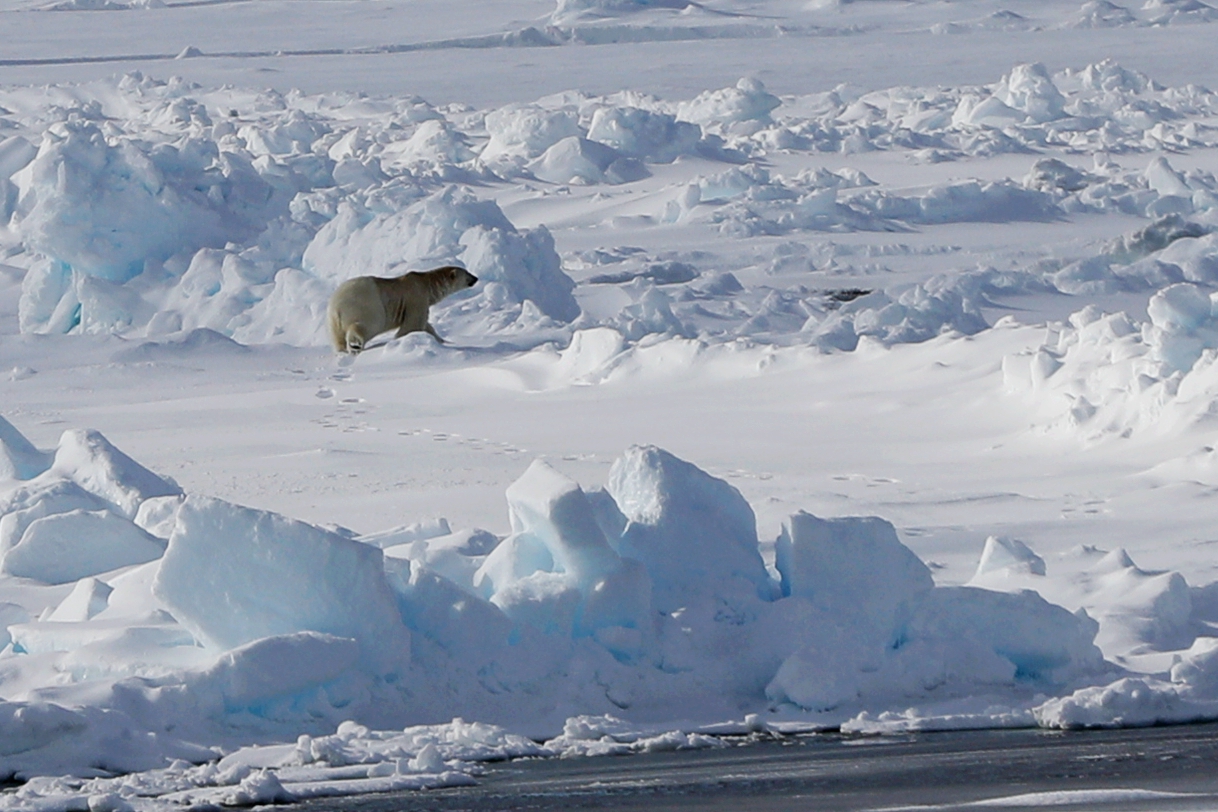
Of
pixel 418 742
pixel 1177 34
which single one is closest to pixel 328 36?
pixel 1177 34

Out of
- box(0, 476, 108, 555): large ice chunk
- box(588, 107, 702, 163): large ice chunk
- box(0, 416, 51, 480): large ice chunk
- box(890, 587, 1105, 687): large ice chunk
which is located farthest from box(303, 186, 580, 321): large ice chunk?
box(890, 587, 1105, 687): large ice chunk

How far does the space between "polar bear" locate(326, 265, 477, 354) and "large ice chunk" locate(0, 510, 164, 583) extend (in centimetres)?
470

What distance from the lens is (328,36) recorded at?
1518 inches

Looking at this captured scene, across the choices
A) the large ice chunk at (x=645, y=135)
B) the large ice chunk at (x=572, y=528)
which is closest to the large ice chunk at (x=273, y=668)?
the large ice chunk at (x=572, y=528)

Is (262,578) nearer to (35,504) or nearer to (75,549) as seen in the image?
(75,549)

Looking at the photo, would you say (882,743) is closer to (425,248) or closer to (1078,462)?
(1078,462)

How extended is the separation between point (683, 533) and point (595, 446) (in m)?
3.29

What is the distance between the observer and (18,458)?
7.05 m

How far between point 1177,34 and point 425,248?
24880 mm

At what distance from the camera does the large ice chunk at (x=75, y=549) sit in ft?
18.4

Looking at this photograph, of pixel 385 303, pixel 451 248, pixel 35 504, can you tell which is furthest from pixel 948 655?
pixel 451 248

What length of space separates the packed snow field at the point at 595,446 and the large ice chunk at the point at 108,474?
A: 0.05ft

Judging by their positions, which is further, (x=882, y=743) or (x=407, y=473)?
(x=407, y=473)

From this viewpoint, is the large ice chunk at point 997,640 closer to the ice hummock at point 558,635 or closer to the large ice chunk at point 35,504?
the ice hummock at point 558,635
